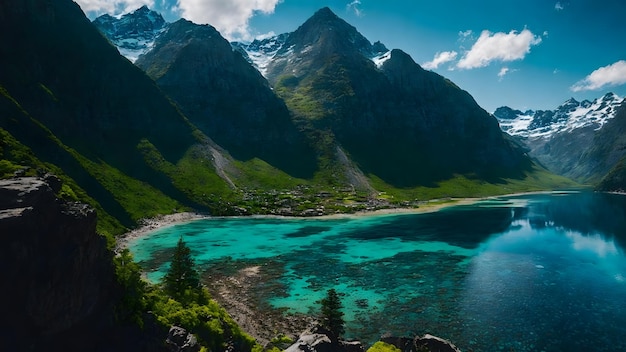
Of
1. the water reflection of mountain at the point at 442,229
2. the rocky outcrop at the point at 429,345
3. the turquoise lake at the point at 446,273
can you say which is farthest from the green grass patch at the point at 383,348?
the water reflection of mountain at the point at 442,229

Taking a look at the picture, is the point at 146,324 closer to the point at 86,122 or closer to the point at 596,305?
the point at 596,305

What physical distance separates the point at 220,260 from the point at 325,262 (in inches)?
1118

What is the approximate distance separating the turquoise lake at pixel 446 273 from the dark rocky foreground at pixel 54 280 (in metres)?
35.0

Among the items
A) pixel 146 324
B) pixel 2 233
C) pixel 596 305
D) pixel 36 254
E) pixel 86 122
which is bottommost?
pixel 596 305

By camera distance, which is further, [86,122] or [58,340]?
[86,122]

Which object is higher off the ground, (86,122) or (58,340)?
(86,122)

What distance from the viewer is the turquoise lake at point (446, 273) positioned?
5800cm

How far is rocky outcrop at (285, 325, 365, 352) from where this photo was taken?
109 ft

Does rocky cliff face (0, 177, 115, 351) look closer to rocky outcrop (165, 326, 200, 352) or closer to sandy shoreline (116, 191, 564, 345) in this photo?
rocky outcrop (165, 326, 200, 352)

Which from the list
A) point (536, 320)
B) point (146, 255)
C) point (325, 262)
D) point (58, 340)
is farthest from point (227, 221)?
Result: point (58, 340)

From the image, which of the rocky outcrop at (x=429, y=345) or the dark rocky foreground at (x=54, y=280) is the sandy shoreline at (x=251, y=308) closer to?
the rocky outcrop at (x=429, y=345)

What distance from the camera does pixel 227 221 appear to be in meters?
176

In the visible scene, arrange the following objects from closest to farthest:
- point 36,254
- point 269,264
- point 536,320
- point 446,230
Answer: point 36,254 < point 536,320 < point 269,264 < point 446,230

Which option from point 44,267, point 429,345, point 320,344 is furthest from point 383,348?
point 44,267
